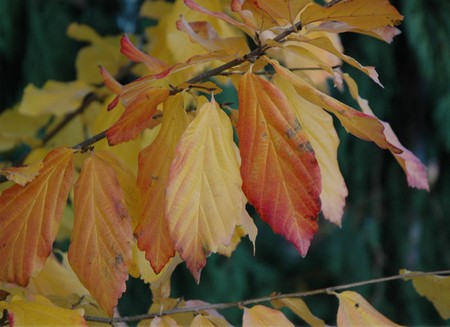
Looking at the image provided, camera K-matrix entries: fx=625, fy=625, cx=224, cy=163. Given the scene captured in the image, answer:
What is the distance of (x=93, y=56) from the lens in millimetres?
1111

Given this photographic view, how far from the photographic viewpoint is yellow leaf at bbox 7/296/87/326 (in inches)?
19.8

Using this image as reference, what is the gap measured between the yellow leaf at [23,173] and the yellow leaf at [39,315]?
10 centimetres

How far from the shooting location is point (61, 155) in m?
0.56

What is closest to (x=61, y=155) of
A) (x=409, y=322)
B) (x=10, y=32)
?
(x=10, y=32)

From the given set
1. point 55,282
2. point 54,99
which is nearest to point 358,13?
point 55,282

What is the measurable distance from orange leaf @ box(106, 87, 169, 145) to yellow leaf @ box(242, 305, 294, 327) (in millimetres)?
196

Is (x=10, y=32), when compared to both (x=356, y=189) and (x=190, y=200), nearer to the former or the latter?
(x=356, y=189)

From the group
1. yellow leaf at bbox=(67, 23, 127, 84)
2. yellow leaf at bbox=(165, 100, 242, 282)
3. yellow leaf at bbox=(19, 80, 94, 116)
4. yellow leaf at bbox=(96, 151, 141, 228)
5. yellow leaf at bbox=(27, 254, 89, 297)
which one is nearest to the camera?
yellow leaf at bbox=(165, 100, 242, 282)

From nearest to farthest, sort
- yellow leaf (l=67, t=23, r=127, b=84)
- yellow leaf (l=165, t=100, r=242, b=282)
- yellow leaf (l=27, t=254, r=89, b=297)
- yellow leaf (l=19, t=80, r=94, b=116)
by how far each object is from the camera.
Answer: yellow leaf (l=165, t=100, r=242, b=282) → yellow leaf (l=27, t=254, r=89, b=297) → yellow leaf (l=19, t=80, r=94, b=116) → yellow leaf (l=67, t=23, r=127, b=84)

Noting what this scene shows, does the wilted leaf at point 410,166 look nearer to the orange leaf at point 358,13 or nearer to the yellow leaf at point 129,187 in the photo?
the orange leaf at point 358,13

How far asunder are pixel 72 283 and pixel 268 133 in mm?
354

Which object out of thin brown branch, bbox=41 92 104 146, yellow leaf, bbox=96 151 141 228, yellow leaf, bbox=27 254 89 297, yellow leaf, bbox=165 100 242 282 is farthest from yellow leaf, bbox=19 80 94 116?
yellow leaf, bbox=165 100 242 282

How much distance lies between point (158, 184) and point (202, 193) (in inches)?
2.1

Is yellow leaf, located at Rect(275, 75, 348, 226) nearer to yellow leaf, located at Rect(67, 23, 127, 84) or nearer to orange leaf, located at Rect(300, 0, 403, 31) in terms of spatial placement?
orange leaf, located at Rect(300, 0, 403, 31)
